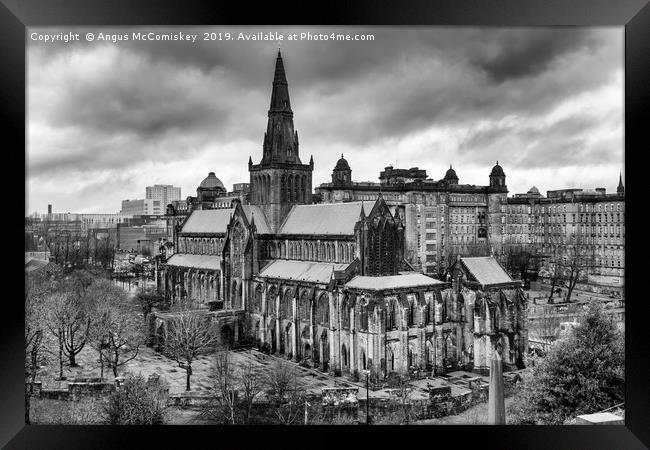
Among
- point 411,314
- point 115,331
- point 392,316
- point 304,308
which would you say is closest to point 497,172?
point 392,316

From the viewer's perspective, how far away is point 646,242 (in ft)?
52.9

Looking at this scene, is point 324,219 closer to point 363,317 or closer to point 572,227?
point 363,317

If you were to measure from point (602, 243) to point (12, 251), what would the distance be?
19.4m

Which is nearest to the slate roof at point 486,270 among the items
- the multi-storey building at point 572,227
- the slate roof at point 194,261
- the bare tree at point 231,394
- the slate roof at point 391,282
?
the slate roof at point 391,282

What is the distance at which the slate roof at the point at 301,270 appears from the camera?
29.6 meters

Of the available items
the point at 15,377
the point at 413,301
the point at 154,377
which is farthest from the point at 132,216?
the point at 413,301

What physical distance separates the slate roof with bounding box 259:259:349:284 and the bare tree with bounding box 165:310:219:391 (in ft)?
14.7

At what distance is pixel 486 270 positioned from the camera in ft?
93.5

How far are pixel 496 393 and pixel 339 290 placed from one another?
1252 cm

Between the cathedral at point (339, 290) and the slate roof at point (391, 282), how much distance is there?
0.18 ft

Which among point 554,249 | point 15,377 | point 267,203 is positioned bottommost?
point 15,377
